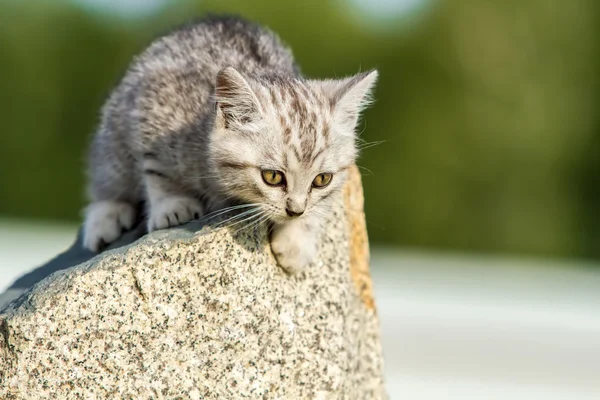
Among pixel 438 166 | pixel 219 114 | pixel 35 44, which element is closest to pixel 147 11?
pixel 35 44

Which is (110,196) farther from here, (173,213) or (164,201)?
(173,213)

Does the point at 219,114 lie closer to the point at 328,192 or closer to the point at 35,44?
the point at 328,192

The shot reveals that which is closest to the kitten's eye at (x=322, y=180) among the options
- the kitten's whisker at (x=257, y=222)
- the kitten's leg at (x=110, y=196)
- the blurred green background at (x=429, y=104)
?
the kitten's whisker at (x=257, y=222)

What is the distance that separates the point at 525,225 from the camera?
10.7 m

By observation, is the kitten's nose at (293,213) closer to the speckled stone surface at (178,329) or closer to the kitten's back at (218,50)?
the speckled stone surface at (178,329)

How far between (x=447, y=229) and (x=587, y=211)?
1958mm

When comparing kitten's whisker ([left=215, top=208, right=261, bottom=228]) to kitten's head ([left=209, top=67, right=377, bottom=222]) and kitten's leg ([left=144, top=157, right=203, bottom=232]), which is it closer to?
kitten's head ([left=209, top=67, right=377, bottom=222])

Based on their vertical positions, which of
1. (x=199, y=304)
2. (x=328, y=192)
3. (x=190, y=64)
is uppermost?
(x=190, y=64)

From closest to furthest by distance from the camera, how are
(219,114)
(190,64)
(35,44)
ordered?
(219,114), (190,64), (35,44)

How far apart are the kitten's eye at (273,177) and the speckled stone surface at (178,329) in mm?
292

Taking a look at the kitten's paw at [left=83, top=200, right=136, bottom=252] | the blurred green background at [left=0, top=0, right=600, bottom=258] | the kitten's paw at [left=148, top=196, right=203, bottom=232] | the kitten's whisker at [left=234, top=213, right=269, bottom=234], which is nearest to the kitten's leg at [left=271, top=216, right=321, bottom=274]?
the kitten's whisker at [left=234, top=213, right=269, bottom=234]

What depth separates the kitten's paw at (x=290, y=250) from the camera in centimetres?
363

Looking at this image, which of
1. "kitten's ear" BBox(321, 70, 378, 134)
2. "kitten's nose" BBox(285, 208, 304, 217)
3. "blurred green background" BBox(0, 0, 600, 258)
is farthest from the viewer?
"blurred green background" BBox(0, 0, 600, 258)

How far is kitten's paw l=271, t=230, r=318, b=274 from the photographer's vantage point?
3.63m
